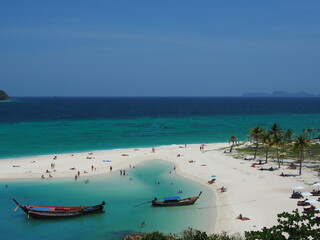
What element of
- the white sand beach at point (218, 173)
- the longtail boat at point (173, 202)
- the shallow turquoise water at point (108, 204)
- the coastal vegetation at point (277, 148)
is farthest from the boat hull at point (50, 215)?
the coastal vegetation at point (277, 148)

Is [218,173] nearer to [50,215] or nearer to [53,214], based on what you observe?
[53,214]

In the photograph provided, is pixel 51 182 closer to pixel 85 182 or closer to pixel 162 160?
pixel 85 182

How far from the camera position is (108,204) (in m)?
37.0

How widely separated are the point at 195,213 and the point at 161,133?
2488 inches

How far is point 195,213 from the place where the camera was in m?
33.7

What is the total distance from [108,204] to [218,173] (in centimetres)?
1976

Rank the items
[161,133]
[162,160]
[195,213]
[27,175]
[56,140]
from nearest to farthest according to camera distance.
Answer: [195,213] → [27,175] → [162,160] → [56,140] → [161,133]

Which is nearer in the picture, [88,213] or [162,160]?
[88,213]

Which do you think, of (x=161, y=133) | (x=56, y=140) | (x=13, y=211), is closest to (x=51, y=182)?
(x=13, y=211)

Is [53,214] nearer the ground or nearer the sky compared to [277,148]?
nearer the ground

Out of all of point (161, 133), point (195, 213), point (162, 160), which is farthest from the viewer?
point (161, 133)

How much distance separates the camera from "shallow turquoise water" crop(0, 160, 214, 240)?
30.0m

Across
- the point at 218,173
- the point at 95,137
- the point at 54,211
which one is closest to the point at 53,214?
the point at 54,211

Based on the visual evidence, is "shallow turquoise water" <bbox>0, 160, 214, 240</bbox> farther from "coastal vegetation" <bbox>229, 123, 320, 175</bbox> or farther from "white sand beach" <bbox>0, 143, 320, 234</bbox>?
"coastal vegetation" <bbox>229, 123, 320, 175</bbox>
